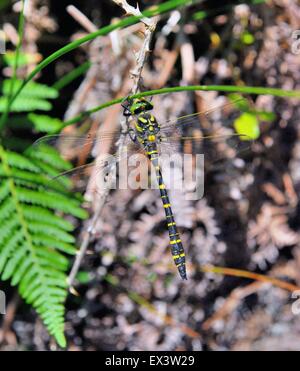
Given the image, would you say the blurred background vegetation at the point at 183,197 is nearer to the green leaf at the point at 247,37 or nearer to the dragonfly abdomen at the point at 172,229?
the green leaf at the point at 247,37

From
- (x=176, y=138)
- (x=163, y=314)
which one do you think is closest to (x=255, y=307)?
(x=163, y=314)

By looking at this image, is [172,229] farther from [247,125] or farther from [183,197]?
[247,125]

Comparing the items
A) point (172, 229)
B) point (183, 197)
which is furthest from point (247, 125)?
point (172, 229)

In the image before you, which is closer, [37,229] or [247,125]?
[37,229]

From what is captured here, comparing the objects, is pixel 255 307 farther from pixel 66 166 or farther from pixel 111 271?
pixel 66 166

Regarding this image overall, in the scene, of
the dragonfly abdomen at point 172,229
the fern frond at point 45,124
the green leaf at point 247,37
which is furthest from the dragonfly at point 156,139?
the green leaf at point 247,37

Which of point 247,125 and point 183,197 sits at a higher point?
point 247,125
